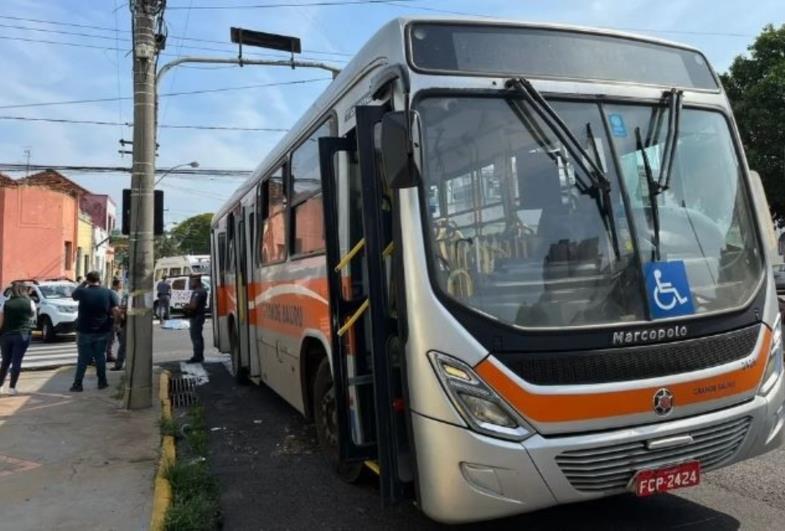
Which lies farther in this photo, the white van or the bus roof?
the white van

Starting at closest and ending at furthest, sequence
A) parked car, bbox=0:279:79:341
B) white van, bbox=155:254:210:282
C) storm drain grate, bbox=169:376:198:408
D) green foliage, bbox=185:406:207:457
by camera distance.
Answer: green foliage, bbox=185:406:207:457 → storm drain grate, bbox=169:376:198:408 → parked car, bbox=0:279:79:341 → white van, bbox=155:254:210:282

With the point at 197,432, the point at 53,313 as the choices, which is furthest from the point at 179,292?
the point at 197,432

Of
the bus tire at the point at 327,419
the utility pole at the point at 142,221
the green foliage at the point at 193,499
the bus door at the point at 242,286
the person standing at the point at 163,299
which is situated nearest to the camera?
the green foliage at the point at 193,499

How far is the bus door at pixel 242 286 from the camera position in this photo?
9.04 metres

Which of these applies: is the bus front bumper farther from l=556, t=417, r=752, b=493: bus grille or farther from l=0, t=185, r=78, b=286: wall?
l=0, t=185, r=78, b=286: wall

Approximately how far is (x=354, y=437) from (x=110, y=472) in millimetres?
2787

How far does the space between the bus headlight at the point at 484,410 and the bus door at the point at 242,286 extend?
5815 mm

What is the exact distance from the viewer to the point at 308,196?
582 centimetres

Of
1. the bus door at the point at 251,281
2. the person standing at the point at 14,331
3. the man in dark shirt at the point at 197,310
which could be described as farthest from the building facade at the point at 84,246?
the bus door at the point at 251,281

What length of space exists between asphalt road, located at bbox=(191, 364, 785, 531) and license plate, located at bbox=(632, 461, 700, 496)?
2.65 ft

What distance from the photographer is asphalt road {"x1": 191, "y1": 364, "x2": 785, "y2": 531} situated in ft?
14.8

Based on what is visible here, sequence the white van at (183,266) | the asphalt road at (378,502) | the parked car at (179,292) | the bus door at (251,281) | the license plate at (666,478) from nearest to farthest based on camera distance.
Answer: the license plate at (666,478) < the asphalt road at (378,502) < the bus door at (251,281) < the parked car at (179,292) < the white van at (183,266)

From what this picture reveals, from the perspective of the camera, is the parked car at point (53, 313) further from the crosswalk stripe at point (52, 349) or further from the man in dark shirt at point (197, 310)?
the man in dark shirt at point (197, 310)

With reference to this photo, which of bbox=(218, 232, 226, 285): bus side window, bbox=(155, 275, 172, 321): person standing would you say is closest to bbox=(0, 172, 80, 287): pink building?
bbox=(155, 275, 172, 321): person standing
